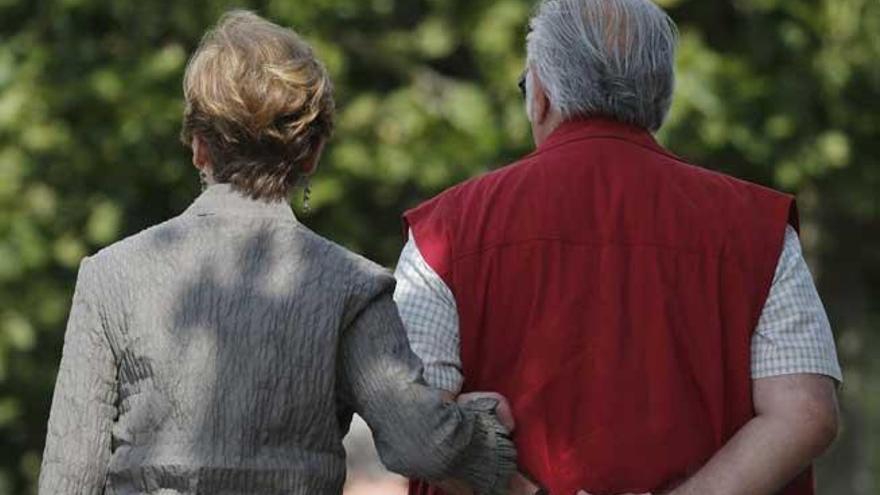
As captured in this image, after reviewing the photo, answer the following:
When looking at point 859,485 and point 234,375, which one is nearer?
point 234,375

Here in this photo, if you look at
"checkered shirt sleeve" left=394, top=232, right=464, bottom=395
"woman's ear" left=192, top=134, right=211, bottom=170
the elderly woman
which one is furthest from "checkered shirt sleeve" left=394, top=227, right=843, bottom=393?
"woman's ear" left=192, top=134, right=211, bottom=170

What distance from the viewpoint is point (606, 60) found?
4625 millimetres

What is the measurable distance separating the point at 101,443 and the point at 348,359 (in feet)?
1.34

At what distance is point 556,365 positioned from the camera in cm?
452


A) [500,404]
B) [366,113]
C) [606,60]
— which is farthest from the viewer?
[366,113]

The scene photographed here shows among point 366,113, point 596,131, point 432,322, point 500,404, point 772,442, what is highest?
point 596,131

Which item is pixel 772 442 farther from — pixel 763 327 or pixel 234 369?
pixel 234 369

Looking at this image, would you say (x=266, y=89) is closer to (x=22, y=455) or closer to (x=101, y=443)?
(x=101, y=443)

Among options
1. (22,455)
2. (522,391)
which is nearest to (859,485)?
(22,455)

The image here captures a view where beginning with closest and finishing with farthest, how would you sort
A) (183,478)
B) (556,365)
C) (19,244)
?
(183,478) < (556,365) < (19,244)

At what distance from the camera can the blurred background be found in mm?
10719

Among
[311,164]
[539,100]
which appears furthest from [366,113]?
[311,164]

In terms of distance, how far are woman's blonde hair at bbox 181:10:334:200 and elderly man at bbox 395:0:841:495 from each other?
0.43m

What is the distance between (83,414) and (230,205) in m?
0.41
